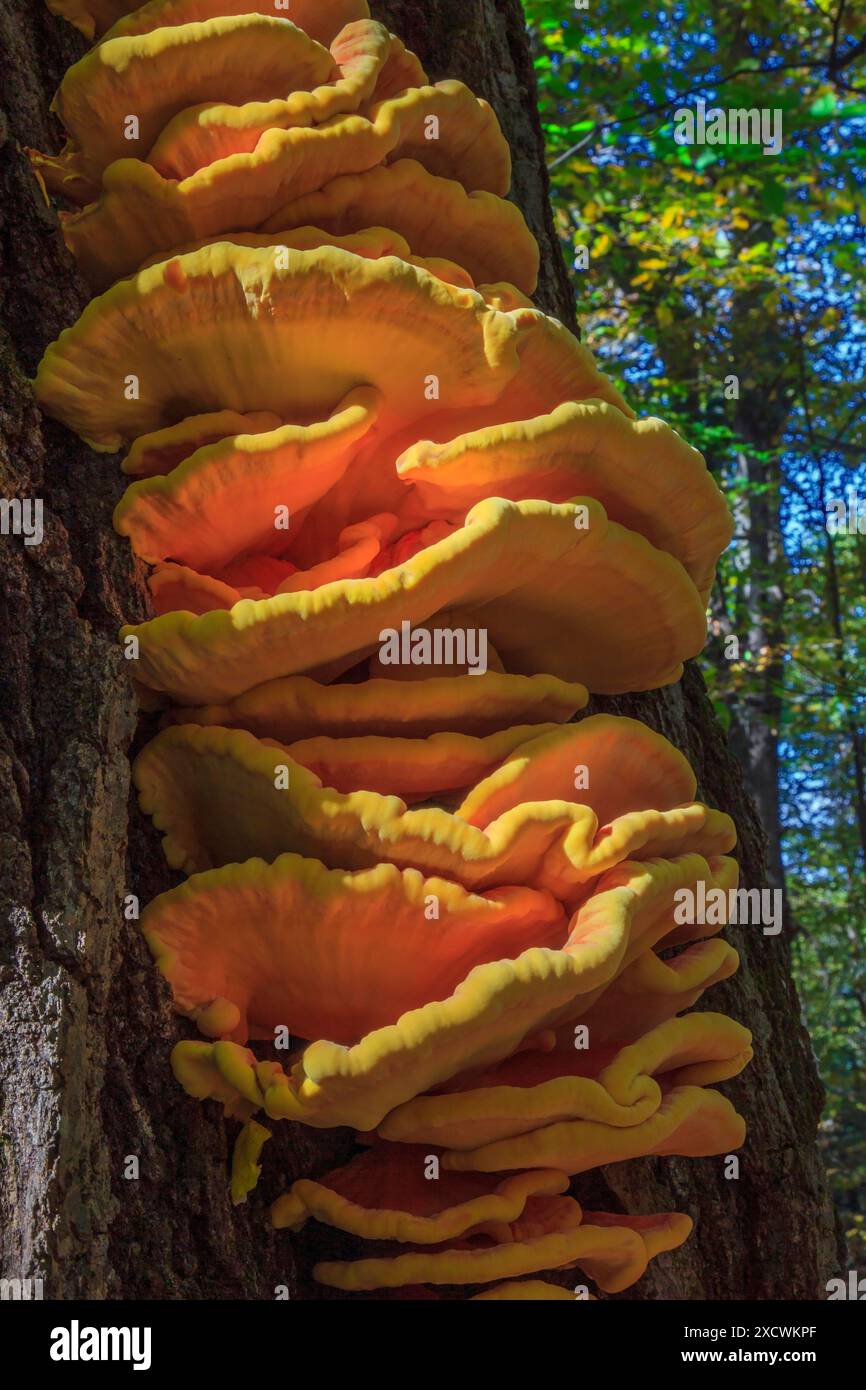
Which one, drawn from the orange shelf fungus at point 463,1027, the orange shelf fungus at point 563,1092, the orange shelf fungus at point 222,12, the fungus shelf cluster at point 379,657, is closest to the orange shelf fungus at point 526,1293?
the fungus shelf cluster at point 379,657

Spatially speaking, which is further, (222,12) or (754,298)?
(754,298)

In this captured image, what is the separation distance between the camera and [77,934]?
6.02 ft

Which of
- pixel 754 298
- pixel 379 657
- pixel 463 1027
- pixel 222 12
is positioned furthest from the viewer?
pixel 754 298

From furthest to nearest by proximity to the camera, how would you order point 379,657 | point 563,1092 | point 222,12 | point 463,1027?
point 222,12
point 379,657
point 563,1092
point 463,1027

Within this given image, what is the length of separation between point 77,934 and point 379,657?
739 mm

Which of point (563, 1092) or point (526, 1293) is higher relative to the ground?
point (563, 1092)

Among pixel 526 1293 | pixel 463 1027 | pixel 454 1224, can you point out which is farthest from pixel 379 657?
pixel 526 1293

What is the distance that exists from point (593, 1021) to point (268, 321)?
4.71ft

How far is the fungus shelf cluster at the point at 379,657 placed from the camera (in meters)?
1.96

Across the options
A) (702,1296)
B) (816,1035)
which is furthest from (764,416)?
(702,1296)

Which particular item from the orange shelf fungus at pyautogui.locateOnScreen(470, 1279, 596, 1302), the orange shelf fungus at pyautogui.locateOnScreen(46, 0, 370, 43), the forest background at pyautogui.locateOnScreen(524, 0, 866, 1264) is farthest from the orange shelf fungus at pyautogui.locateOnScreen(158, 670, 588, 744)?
the forest background at pyautogui.locateOnScreen(524, 0, 866, 1264)

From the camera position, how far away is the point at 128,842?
212cm

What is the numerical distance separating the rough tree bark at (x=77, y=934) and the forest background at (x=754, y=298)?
6485 mm

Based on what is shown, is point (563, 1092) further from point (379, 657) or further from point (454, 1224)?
point (379, 657)
